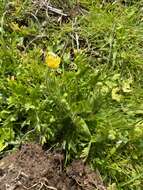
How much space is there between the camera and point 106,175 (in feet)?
8.45

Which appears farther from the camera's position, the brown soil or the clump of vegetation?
the clump of vegetation

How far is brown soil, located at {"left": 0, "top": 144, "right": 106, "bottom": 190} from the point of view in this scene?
7.86 feet

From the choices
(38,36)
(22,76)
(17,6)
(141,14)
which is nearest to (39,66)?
(22,76)

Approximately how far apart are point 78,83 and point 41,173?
1.82 feet

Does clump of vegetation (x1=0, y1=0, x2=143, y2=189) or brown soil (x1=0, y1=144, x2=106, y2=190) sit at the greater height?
clump of vegetation (x1=0, y1=0, x2=143, y2=189)

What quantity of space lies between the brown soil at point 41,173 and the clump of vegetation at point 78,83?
0.21 ft

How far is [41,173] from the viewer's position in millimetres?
2424

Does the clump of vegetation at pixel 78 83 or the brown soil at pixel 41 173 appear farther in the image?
the clump of vegetation at pixel 78 83

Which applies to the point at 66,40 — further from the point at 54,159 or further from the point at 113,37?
the point at 54,159

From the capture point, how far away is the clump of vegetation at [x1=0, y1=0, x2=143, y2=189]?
8.46ft

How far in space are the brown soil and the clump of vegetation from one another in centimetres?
6

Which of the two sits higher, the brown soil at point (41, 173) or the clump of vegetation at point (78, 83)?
the clump of vegetation at point (78, 83)

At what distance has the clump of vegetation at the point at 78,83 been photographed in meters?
2.58

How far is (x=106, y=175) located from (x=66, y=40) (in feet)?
2.96
